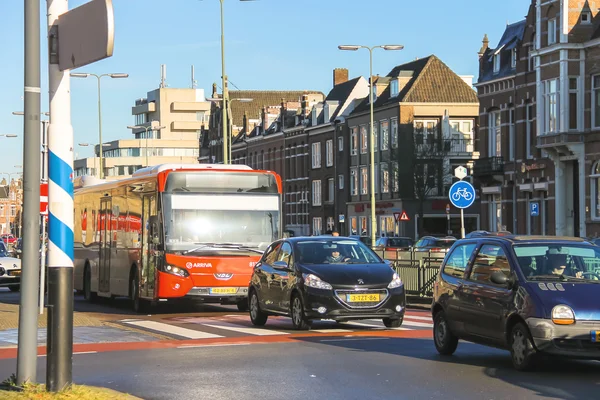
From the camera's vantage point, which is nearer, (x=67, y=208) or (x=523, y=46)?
(x=67, y=208)

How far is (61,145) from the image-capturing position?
9602mm

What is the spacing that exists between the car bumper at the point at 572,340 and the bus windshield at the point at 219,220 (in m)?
12.2

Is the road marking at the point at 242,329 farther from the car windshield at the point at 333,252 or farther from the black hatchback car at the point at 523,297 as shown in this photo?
the black hatchback car at the point at 523,297

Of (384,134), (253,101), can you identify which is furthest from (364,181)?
(253,101)

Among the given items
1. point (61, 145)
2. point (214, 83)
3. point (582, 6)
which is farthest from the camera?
point (214, 83)

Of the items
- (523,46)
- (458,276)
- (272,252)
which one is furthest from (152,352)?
(523,46)

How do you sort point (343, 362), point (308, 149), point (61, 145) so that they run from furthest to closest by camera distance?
point (308, 149)
point (343, 362)
point (61, 145)

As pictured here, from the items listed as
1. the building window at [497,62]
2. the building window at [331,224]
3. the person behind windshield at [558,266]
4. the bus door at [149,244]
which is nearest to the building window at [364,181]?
the building window at [331,224]

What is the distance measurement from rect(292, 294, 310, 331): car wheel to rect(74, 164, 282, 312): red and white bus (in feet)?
15.4

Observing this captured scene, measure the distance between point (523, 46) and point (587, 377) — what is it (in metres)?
53.3

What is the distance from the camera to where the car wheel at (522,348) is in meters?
12.6

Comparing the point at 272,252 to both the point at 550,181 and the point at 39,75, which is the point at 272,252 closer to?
the point at 39,75

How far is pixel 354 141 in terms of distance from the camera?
90.4m

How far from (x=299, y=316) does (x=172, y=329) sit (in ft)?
7.66
